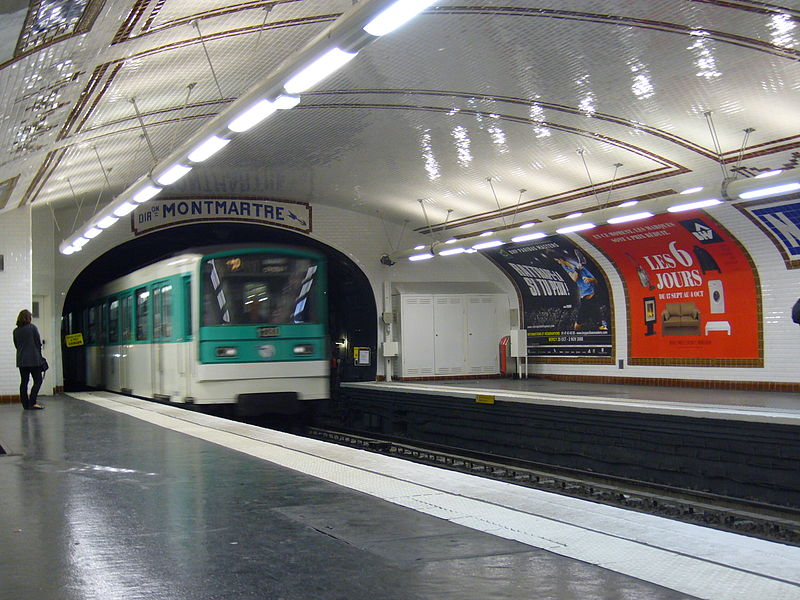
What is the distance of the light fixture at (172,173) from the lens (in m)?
9.84

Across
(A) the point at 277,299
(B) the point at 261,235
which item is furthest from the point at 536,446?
(B) the point at 261,235

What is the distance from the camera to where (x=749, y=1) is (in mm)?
7922

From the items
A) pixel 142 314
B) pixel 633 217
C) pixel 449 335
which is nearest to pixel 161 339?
pixel 142 314

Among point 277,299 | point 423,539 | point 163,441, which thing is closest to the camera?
point 423,539

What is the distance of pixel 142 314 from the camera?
14297 millimetres

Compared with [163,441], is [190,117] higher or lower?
higher

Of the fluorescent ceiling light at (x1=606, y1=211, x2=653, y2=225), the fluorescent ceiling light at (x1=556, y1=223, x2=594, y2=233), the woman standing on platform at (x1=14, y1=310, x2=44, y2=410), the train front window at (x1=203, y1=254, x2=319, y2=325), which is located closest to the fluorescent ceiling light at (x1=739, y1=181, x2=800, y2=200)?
the fluorescent ceiling light at (x1=606, y1=211, x2=653, y2=225)

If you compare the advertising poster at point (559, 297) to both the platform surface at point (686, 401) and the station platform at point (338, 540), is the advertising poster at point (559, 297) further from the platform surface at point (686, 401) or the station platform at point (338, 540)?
the station platform at point (338, 540)

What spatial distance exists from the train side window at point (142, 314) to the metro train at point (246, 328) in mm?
1238

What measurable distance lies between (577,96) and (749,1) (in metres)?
3.13

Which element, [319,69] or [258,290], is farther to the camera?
[258,290]

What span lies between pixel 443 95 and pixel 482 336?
11.0 metres

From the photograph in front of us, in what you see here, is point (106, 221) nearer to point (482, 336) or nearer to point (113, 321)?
point (113, 321)

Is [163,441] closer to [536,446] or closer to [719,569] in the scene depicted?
[719,569]
